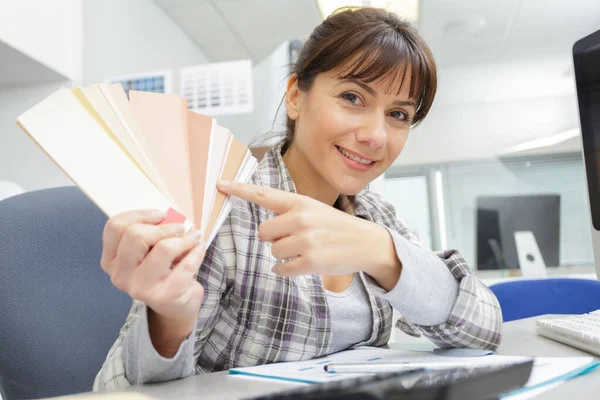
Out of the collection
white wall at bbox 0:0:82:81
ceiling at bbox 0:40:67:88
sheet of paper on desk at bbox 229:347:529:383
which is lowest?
sheet of paper on desk at bbox 229:347:529:383

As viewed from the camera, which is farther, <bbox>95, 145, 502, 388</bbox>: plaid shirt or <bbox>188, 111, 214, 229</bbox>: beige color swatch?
<bbox>95, 145, 502, 388</bbox>: plaid shirt

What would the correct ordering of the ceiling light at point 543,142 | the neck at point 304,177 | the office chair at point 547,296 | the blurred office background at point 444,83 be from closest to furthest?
1. the neck at point 304,177
2. the office chair at point 547,296
3. the blurred office background at point 444,83
4. the ceiling light at point 543,142

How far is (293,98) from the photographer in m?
0.94

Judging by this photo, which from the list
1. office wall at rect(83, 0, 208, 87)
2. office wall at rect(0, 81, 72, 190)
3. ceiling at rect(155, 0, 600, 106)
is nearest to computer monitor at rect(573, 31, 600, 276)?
office wall at rect(83, 0, 208, 87)

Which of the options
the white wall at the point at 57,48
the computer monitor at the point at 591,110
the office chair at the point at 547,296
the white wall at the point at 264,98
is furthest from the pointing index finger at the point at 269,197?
the white wall at the point at 57,48

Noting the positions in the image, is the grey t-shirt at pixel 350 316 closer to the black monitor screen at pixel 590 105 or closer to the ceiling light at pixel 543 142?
the black monitor screen at pixel 590 105

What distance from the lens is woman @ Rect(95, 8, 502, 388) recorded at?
463mm

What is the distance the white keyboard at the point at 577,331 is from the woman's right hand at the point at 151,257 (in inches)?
18.7

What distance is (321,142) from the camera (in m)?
0.84

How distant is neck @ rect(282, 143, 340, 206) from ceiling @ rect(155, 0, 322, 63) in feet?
7.91

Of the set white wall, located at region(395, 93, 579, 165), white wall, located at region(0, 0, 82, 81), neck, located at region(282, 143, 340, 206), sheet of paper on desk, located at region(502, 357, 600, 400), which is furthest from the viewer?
white wall, located at region(395, 93, 579, 165)

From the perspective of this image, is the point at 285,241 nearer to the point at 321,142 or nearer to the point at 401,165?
the point at 321,142

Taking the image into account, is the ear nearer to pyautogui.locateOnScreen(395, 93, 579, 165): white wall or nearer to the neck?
the neck

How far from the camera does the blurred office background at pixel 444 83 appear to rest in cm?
205
